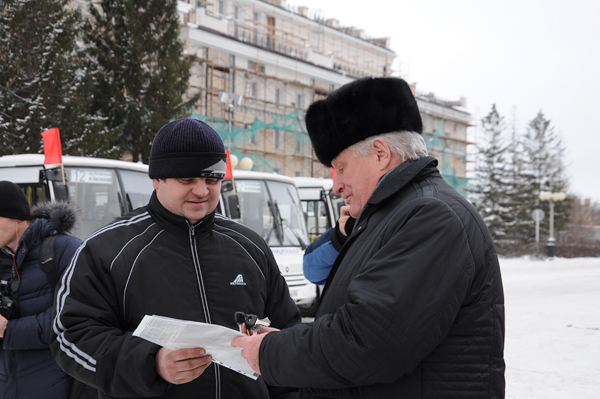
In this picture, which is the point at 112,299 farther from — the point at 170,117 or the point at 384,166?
the point at 170,117

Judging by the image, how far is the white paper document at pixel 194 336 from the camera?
2.08m

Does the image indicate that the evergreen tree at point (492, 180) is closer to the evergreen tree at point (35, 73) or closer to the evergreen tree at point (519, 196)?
the evergreen tree at point (519, 196)

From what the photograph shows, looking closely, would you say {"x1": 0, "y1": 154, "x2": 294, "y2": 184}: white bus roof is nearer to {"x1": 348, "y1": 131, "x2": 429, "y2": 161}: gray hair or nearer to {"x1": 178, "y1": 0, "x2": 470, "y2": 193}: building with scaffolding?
{"x1": 348, "y1": 131, "x2": 429, "y2": 161}: gray hair

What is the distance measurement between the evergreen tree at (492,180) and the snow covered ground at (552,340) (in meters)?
28.5

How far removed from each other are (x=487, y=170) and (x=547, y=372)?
4748 centimetres

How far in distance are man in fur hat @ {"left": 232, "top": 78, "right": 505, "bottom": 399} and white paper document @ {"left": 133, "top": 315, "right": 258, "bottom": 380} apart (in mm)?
71

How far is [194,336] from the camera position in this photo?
7.00ft

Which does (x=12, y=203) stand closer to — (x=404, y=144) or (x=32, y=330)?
(x=32, y=330)

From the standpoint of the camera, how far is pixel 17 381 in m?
3.50

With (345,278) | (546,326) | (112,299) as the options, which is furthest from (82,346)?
(546,326)

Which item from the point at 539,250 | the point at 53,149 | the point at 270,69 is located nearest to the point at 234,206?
the point at 53,149

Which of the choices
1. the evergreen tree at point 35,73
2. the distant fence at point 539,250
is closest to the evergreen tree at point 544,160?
the distant fence at point 539,250

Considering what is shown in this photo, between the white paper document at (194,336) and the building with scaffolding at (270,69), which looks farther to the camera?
the building with scaffolding at (270,69)

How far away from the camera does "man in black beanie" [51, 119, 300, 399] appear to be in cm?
241
